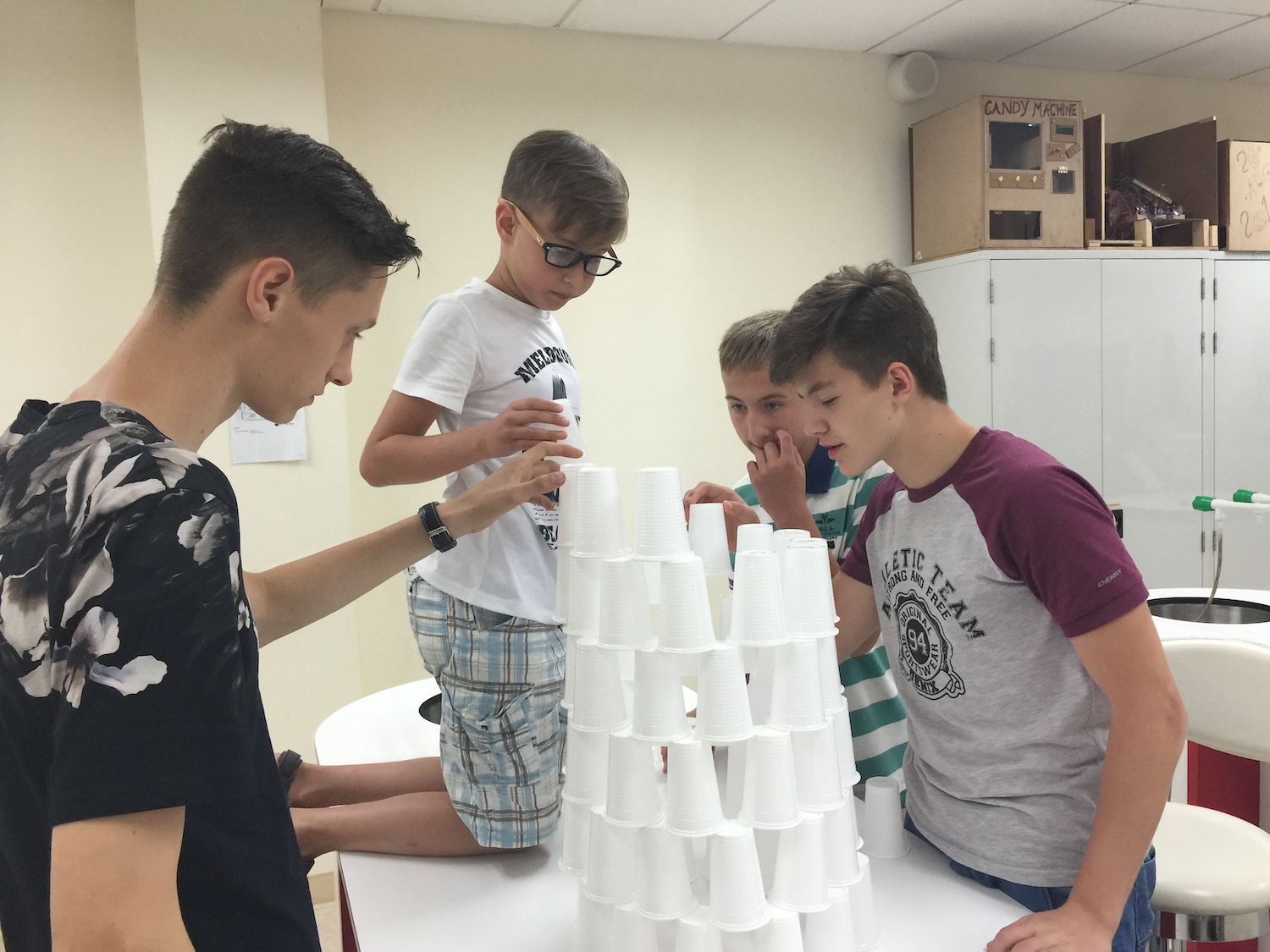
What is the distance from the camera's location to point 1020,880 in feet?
3.93

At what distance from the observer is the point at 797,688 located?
108 centimetres

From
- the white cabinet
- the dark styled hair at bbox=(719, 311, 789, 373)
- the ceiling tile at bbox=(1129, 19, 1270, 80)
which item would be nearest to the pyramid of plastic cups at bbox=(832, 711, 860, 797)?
the dark styled hair at bbox=(719, 311, 789, 373)

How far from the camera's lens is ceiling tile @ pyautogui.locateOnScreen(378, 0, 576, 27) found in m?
3.11

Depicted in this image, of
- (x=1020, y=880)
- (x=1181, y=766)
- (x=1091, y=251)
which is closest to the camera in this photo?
(x=1020, y=880)

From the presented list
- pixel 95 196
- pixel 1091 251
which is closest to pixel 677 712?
pixel 95 196

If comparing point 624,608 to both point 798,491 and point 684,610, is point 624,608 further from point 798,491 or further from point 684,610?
point 798,491

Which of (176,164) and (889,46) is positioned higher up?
(889,46)

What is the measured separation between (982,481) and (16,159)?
3.03 metres

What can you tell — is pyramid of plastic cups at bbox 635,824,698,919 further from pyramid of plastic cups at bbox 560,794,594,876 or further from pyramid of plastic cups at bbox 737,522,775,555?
pyramid of plastic cups at bbox 737,522,775,555

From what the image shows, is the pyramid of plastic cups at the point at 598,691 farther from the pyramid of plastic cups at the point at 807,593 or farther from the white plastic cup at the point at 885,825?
the white plastic cup at the point at 885,825

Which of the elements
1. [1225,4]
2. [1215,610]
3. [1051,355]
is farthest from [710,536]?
[1225,4]

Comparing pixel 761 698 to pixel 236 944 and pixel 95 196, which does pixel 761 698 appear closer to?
pixel 236 944

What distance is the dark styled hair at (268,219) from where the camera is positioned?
34.8 inches

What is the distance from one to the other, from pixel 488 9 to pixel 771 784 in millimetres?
2963
